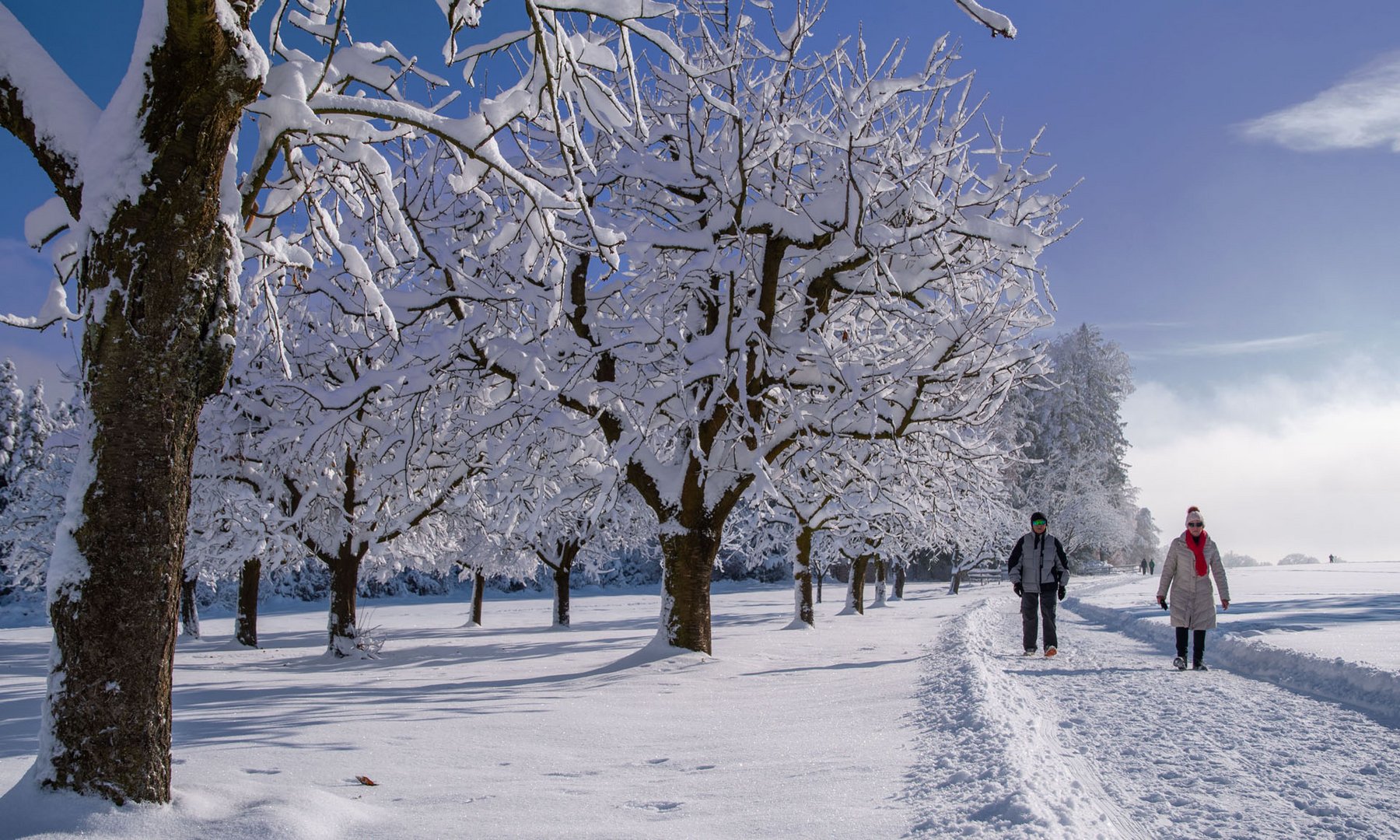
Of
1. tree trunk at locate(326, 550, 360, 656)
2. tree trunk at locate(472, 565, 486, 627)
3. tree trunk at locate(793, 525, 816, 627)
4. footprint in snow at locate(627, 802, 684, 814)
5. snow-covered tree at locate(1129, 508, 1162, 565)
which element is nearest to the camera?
footprint in snow at locate(627, 802, 684, 814)

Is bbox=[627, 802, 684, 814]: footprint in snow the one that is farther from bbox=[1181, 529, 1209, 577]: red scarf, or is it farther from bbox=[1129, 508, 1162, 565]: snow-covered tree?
bbox=[1129, 508, 1162, 565]: snow-covered tree

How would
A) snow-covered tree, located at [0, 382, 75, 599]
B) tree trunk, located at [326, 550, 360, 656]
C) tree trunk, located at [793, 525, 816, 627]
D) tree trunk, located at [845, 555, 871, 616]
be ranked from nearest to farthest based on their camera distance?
1. tree trunk, located at [326, 550, 360, 656]
2. tree trunk, located at [793, 525, 816, 627]
3. snow-covered tree, located at [0, 382, 75, 599]
4. tree trunk, located at [845, 555, 871, 616]

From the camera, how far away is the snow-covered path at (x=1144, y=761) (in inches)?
134

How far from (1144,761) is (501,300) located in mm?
7256

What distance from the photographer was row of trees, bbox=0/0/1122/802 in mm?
3061

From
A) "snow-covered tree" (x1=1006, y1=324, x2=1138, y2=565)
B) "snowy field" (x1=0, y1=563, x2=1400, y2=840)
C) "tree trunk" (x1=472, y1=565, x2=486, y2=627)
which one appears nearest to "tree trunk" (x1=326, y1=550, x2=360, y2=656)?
"snowy field" (x1=0, y1=563, x2=1400, y2=840)

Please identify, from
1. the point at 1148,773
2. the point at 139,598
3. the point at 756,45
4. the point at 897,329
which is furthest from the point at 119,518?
the point at 897,329

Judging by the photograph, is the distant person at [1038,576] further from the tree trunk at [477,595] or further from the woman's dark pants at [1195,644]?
the tree trunk at [477,595]

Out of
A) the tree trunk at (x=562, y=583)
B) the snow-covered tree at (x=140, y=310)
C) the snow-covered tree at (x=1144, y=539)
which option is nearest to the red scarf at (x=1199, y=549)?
the snow-covered tree at (x=140, y=310)

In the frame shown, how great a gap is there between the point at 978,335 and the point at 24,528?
26.9 metres

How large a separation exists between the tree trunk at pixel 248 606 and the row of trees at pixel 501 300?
366 centimetres

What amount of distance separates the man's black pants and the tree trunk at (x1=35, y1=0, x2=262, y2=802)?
950 cm

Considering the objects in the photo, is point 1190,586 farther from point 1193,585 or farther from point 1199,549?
point 1199,549

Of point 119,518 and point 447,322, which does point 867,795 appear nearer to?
point 119,518
